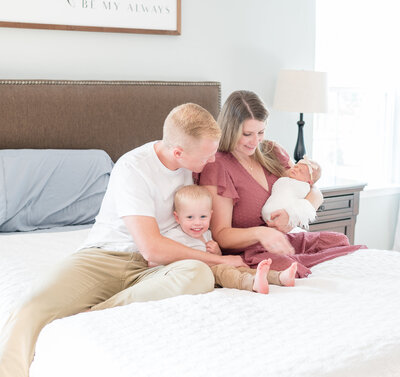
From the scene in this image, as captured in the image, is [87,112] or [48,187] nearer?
[48,187]

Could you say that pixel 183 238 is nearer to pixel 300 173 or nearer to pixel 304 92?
pixel 300 173

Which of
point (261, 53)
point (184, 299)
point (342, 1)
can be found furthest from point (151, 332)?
point (342, 1)

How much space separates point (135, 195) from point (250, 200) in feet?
1.66

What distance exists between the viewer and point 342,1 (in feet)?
13.2

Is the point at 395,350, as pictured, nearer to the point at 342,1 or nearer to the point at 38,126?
the point at 38,126

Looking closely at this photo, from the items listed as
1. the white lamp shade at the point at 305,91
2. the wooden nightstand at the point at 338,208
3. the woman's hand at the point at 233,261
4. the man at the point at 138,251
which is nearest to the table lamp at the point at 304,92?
the white lamp shade at the point at 305,91

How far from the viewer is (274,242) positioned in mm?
1898

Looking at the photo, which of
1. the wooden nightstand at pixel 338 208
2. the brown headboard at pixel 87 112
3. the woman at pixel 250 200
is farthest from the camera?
the wooden nightstand at pixel 338 208

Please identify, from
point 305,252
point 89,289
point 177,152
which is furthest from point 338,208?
point 89,289

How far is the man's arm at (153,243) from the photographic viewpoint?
175 cm

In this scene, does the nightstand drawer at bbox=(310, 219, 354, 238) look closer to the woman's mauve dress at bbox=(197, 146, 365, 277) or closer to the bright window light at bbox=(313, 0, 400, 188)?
the bright window light at bbox=(313, 0, 400, 188)

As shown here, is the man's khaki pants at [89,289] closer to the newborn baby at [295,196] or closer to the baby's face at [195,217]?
the baby's face at [195,217]

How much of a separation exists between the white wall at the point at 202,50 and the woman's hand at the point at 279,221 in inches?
55.3

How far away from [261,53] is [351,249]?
1.78 m
